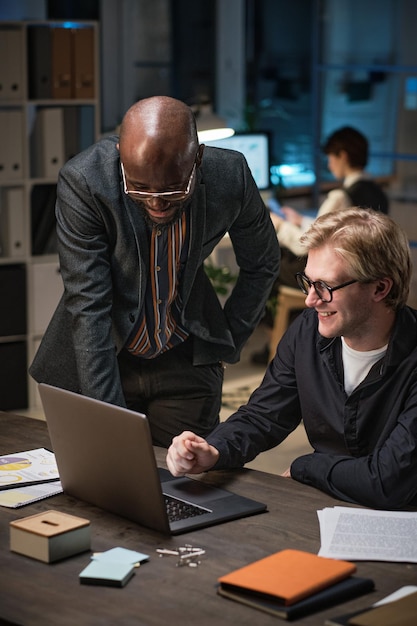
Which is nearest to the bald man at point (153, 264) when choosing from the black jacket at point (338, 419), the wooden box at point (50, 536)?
the black jacket at point (338, 419)

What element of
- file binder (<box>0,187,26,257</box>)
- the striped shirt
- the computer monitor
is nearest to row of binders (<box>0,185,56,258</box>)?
file binder (<box>0,187,26,257</box>)

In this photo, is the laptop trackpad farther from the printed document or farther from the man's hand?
the printed document

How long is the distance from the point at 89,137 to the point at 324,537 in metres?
4.01

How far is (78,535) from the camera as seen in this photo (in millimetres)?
2033

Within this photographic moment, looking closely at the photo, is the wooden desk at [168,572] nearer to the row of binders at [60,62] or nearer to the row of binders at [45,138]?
the row of binders at [45,138]

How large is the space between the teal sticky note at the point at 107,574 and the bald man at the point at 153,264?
2.58ft

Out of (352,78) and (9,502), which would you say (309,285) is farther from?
(352,78)

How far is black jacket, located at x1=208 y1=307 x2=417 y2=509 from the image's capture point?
233cm

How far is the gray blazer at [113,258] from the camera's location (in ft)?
8.79

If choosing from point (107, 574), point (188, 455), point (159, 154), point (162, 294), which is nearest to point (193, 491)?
point (188, 455)

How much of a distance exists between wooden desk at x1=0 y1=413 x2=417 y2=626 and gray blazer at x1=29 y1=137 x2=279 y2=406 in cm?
50

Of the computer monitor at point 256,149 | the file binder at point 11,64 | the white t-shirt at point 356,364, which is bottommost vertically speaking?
the white t-shirt at point 356,364

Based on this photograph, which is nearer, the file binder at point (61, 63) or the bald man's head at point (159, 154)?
the bald man's head at point (159, 154)

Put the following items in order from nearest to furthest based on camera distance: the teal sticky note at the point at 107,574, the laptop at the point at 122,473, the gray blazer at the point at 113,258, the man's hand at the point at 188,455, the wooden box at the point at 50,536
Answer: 1. the teal sticky note at the point at 107,574
2. the wooden box at the point at 50,536
3. the laptop at the point at 122,473
4. the man's hand at the point at 188,455
5. the gray blazer at the point at 113,258
